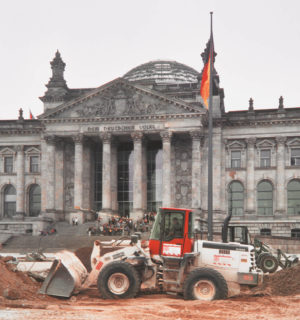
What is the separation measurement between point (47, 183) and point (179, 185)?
47.8 feet

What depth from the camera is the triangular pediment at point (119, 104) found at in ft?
171

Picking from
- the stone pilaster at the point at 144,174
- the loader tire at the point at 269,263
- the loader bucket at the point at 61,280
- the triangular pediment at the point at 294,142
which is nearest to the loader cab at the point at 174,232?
the loader bucket at the point at 61,280

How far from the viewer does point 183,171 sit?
55.4 metres

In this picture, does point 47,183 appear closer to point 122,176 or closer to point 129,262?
point 122,176

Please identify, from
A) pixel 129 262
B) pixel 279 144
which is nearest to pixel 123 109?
pixel 279 144

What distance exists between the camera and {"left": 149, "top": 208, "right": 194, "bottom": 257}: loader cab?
18.8 meters

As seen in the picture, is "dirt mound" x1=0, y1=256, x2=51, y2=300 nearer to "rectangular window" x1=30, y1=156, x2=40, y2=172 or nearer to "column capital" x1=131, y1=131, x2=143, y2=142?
"column capital" x1=131, y1=131, x2=143, y2=142

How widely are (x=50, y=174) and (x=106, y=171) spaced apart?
6.56m

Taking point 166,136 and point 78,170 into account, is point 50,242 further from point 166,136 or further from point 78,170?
point 166,136

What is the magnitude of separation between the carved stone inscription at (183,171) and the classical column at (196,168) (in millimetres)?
3158

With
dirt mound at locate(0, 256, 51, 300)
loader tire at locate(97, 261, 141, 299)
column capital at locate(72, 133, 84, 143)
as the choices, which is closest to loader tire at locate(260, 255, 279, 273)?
loader tire at locate(97, 261, 141, 299)

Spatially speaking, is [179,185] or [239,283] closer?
[239,283]

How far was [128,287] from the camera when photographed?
18.6 metres

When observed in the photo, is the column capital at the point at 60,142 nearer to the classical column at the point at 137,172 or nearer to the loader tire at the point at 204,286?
the classical column at the point at 137,172
